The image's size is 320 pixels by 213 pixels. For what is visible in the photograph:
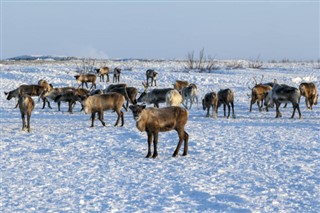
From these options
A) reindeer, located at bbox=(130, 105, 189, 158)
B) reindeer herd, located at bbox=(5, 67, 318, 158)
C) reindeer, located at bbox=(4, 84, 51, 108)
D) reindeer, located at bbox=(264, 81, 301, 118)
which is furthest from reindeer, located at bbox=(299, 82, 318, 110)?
reindeer, located at bbox=(4, 84, 51, 108)

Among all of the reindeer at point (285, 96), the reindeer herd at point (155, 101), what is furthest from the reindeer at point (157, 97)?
the reindeer at point (285, 96)

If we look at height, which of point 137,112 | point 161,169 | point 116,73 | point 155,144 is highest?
point 116,73

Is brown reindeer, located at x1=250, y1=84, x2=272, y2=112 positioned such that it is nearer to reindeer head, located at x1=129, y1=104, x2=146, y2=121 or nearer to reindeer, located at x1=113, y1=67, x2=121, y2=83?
reindeer head, located at x1=129, y1=104, x2=146, y2=121

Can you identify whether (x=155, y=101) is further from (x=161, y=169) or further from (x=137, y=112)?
(x=161, y=169)

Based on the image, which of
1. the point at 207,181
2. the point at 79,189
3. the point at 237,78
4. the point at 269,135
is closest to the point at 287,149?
the point at 269,135

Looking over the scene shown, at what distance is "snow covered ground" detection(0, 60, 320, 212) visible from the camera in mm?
6512

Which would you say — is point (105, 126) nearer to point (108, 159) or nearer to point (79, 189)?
point (108, 159)

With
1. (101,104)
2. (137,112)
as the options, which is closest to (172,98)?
(101,104)

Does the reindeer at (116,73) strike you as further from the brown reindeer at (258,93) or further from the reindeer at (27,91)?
the brown reindeer at (258,93)

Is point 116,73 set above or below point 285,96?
above

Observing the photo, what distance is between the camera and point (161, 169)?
854cm

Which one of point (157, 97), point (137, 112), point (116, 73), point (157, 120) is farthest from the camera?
point (116, 73)

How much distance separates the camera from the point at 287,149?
1044cm

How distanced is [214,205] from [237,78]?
27678mm
